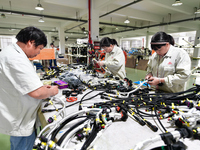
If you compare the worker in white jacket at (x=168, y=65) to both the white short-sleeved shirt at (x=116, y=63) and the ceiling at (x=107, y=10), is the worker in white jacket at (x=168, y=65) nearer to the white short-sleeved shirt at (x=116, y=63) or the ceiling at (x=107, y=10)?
the white short-sleeved shirt at (x=116, y=63)

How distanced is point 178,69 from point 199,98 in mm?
455

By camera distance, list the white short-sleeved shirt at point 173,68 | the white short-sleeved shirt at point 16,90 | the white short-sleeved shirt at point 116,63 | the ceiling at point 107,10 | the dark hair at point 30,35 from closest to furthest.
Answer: the white short-sleeved shirt at point 16,90
the dark hair at point 30,35
the white short-sleeved shirt at point 173,68
the white short-sleeved shirt at point 116,63
the ceiling at point 107,10

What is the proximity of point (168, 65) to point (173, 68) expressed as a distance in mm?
67

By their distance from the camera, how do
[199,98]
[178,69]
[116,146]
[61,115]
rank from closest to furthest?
[116,146] → [61,115] → [199,98] → [178,69]

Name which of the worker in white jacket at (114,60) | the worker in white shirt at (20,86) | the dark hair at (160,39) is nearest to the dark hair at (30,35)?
the worker in white shirt at (20,86)

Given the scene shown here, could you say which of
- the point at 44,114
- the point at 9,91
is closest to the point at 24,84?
the point at 9,91

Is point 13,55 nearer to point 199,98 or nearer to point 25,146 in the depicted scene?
point 25,146

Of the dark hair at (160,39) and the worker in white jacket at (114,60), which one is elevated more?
the dark hair at (160,39)

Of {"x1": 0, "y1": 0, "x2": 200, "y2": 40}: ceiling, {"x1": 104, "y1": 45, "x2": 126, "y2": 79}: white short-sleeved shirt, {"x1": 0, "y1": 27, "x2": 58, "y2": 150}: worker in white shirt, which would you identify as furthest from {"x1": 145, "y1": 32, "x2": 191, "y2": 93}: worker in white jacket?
{"x1": 0, "y1": 0, "x2": 200, "y2": 40}: ceiling

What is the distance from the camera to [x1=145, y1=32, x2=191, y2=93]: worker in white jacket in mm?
1423

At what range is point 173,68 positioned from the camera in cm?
154

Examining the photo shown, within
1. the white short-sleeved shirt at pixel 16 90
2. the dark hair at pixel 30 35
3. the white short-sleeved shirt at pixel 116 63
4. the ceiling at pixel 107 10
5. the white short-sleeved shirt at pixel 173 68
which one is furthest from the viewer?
the ceiling at pixel 107 10

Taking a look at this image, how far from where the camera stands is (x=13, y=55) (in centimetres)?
82

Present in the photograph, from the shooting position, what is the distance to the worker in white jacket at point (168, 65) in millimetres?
1423
